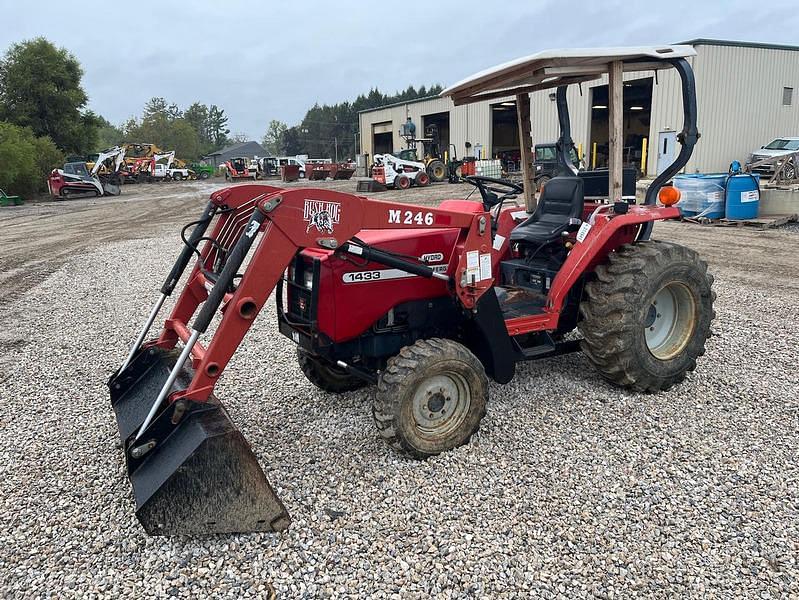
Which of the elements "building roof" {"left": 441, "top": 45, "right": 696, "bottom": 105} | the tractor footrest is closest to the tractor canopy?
"building roof" {"left": 441, "top": 45, "right": 696, "bottom": 105}

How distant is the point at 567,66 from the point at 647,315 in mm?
1763

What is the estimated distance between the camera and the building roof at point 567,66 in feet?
11.7

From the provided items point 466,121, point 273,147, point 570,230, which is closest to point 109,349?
point 570,230

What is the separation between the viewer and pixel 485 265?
352 centimetres

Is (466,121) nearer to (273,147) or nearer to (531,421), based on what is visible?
(531,421)

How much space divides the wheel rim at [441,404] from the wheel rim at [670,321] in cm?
162

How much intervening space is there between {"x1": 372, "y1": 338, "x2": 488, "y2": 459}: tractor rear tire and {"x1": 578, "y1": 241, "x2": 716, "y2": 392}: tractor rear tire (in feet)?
3.35

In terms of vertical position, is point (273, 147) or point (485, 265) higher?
point (273, 147)

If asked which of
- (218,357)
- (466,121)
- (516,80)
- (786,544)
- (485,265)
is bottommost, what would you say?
(786,544)

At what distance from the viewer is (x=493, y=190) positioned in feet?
15.2

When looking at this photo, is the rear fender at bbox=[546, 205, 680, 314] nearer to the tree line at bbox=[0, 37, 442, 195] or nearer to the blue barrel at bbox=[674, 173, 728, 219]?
the blue barrel at bbox=[674, 173, 728, 219]

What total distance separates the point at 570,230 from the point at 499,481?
77.3 inches

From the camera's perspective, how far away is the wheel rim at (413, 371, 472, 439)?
130 inches

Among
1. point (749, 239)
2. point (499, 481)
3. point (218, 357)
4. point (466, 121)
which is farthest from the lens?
point (466, 121)
